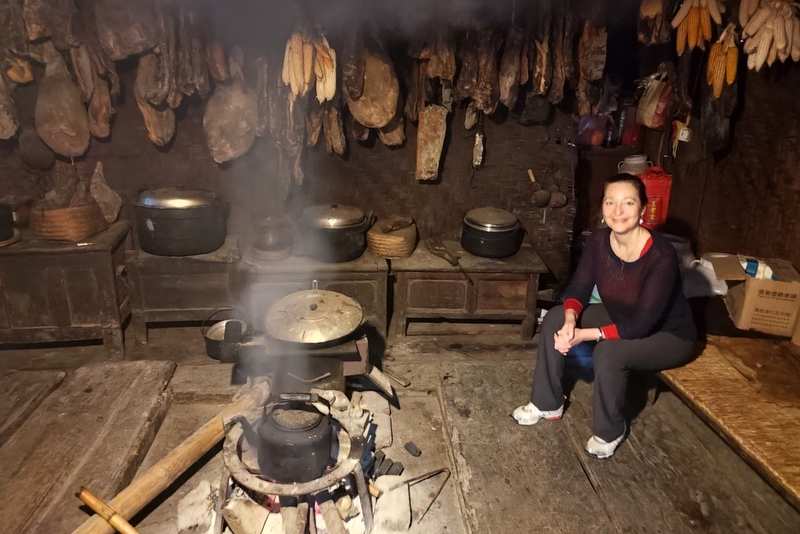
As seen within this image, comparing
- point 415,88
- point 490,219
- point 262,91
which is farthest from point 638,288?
point 262,91

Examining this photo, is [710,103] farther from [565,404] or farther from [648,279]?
[565,404]

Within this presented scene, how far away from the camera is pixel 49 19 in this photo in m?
4.73

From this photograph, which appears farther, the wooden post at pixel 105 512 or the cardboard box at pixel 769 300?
the cardboard box at pixel 769 300

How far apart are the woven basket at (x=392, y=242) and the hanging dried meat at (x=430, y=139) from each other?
2.22 ft

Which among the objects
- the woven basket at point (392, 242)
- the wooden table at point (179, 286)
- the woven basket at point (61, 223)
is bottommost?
the wooden table at point (179, 286)

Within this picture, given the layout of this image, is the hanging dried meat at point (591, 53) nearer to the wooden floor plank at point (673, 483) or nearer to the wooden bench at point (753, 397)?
the wooden bench at point (753, 397)

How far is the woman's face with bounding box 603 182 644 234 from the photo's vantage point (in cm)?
329

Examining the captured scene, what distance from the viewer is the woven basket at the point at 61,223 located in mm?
4672

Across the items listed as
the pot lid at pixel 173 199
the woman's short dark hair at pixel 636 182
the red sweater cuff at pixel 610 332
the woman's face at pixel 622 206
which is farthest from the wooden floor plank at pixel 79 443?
the woman's short dark hair at pixel 636 182

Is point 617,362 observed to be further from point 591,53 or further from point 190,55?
point 190,55

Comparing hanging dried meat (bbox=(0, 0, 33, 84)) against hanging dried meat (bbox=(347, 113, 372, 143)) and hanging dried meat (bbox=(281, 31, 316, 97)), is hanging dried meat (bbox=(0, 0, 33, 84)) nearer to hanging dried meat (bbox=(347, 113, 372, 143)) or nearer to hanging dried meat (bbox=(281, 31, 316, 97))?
hanging dried meat (bbox=(281, 31, 316, 97))

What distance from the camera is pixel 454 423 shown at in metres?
4.01

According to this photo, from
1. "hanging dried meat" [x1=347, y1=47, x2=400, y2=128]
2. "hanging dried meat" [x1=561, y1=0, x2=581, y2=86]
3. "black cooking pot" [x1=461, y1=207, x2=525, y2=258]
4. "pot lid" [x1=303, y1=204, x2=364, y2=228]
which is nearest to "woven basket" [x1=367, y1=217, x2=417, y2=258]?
"pot lid" [x1=303, y1=204, x2=364, y2=228]

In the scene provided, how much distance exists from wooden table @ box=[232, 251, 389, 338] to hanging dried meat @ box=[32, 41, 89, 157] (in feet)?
6.48
